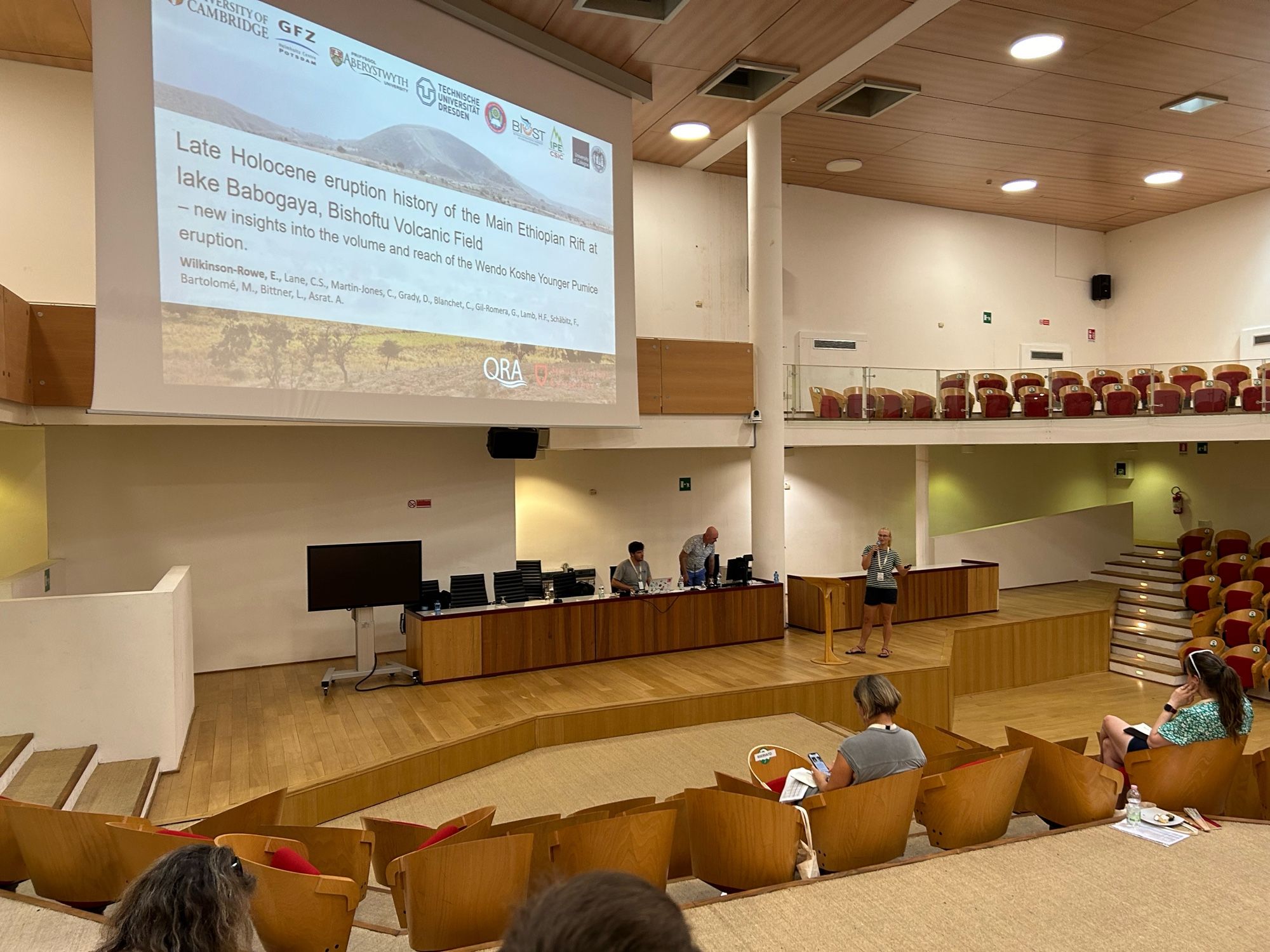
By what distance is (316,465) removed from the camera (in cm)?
888

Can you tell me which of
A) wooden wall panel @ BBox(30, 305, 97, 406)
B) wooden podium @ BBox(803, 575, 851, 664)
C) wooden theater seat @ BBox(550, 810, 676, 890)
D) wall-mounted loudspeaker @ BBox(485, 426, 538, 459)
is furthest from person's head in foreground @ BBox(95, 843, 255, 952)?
wall-mounted loudspeaker @ BBox(485, 426, 538, 459)

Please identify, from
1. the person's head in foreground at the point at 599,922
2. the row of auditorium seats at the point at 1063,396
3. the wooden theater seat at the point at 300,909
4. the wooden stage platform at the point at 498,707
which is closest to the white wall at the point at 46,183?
the wooden stage platform at the point at 498,707

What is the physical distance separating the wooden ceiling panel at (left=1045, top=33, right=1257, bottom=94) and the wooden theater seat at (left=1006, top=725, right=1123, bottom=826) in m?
7.42

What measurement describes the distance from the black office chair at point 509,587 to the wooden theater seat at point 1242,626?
8.21 meters

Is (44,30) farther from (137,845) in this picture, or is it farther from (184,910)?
(184,910)

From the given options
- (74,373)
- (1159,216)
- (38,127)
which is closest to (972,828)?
(74,373)

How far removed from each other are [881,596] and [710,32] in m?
5.79

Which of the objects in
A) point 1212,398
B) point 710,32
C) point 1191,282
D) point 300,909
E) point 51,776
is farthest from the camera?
point 1191,282

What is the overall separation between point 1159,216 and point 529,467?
1142 cm

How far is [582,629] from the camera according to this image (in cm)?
856

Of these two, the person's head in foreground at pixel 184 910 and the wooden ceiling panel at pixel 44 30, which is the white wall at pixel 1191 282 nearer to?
the wooden ceiling panel at pixel 44 30

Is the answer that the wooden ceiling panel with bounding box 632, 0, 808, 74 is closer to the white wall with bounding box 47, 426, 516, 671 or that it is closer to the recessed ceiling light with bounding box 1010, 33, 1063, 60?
the recessed ceiling light with bounding box 1010, 33, 1063, 60

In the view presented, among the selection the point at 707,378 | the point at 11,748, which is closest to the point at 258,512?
the point at 11,748

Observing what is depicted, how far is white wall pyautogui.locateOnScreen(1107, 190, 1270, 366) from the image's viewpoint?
43.2 ft
